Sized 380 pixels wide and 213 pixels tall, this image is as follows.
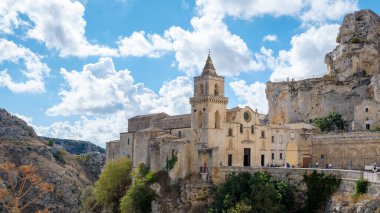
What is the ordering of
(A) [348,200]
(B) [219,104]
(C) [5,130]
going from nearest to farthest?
(A) [348,200] → (B) [219,104] → (C) [5,130]

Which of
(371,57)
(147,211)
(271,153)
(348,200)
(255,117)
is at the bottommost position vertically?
(147,211)

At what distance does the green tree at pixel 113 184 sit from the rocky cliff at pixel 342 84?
26.9 m

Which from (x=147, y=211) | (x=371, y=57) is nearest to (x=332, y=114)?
(x=371, y=57)

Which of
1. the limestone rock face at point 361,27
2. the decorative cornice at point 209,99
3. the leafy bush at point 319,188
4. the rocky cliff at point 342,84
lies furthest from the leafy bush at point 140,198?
the limestone rock face at point 361,27

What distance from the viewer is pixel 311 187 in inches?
1479

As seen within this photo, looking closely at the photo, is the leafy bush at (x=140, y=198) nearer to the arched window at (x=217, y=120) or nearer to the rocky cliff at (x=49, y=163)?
the arched window at (x=217, y=120)

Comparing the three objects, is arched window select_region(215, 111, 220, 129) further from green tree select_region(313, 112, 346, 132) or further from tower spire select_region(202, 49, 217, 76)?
green tree select_region(313, 112, 346, 132)

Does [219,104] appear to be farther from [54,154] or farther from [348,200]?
[54,154]

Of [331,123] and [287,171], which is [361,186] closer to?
[287,171]

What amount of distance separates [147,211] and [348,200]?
23.3 m

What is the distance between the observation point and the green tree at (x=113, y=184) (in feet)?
188

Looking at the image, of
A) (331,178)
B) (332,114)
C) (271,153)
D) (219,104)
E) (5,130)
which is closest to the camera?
(331,178)

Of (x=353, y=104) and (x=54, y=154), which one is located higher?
(x=353, y=104)

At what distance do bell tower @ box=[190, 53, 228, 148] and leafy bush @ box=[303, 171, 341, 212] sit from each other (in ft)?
42.3
